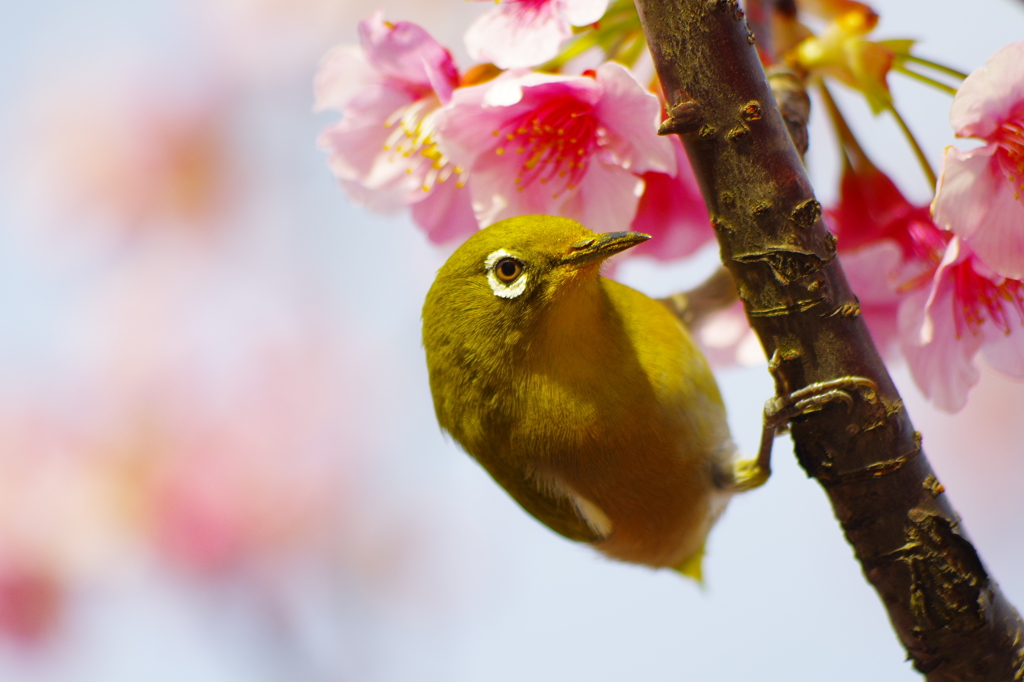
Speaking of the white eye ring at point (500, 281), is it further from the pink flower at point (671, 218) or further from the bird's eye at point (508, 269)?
the pink flower at point (671, 218)

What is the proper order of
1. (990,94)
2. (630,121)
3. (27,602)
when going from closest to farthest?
1. (990,94)
2. (630,121)
3. (27,602)

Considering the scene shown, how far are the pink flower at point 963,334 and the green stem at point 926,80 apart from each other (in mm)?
174

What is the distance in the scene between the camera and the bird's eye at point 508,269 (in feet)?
2.86

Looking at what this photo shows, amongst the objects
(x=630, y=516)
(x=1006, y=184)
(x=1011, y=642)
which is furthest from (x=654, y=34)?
(x=1011, y=642)

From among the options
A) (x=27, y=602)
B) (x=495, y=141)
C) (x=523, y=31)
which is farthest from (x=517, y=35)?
(x=27, y=602)

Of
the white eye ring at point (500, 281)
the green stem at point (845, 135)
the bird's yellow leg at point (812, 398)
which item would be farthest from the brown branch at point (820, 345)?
the green stem at point (845, 135)

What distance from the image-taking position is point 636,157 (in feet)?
2.79

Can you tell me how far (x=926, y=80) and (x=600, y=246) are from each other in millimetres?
394

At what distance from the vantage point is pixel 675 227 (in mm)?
998

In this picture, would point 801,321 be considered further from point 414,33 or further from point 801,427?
point 414,33

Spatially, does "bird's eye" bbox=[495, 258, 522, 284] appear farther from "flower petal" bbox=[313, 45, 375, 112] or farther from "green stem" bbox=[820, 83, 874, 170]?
"green stem" bbox=[820, 83, 874, 170]

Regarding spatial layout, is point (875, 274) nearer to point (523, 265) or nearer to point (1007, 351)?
point (1007, 351)

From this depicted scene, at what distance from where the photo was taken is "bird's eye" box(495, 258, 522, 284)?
872mm

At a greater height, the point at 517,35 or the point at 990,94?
the point at 517,35
